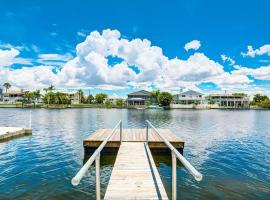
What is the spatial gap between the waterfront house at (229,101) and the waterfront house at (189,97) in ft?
26.5

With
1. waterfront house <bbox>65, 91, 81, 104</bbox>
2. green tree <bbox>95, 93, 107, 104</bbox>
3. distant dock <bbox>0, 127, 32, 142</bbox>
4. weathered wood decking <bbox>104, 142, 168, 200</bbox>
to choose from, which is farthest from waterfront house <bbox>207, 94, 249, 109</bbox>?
weathered wood decking <bbox>104, 142, 168, 200</bbox>

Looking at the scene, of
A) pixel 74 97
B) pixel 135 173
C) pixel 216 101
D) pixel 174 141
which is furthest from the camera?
pixel 74 97

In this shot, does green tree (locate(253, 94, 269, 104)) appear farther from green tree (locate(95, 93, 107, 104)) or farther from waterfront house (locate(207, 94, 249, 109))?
green tree (locate(95, 93, 107, 104))

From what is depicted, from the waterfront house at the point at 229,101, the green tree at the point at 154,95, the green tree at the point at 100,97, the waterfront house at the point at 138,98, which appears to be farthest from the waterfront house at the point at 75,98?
the waterfront house at the point at 229,101

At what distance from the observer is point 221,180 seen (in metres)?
9.96

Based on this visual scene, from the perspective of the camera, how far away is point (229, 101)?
12669cm

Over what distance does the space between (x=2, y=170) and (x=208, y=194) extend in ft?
31.3

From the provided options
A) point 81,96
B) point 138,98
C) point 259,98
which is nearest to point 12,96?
point 81,96

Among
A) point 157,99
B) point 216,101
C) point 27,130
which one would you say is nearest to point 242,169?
point 27,130

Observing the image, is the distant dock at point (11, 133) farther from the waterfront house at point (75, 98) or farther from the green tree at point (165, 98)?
the waterfront house at point (75, 98)

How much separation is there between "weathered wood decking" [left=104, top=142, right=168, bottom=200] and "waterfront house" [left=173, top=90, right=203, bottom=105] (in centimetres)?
11518

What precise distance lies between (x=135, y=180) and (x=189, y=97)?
12050 cm

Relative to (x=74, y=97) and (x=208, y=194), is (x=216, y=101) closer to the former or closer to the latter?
(x=74, y=97)

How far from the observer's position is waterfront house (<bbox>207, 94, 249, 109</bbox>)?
125 metres
